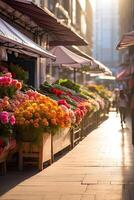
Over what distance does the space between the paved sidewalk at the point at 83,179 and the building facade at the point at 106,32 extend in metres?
117

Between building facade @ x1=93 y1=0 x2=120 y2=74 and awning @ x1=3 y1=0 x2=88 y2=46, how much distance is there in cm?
10911

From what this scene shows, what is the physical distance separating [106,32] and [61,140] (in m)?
127

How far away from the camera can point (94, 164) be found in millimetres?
10867

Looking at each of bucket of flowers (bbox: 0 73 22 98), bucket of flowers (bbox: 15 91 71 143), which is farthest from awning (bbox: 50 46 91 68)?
bucket of flowers (bbox: 0 73 22 98)

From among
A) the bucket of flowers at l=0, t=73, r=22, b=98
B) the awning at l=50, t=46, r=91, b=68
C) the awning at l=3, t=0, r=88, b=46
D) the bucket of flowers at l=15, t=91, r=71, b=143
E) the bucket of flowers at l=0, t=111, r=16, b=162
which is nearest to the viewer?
the bucket of flowers at l=0, t=111, r=16, b=162

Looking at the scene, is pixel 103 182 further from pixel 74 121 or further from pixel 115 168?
pixel 74 121

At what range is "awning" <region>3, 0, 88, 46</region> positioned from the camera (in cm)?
1224

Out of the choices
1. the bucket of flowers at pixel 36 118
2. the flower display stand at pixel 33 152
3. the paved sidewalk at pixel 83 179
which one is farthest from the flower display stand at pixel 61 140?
the flower display stand at pixel 33 152

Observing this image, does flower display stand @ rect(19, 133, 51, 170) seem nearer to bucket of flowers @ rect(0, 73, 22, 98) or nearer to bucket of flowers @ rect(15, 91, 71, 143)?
bucket of flowers @ rect(15, 91, 71, 143)

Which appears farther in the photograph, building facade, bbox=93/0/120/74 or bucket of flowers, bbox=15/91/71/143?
building facade, bbox=93/0/120/74

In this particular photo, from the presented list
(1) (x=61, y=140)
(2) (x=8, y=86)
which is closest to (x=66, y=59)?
(1) (x=61, y=140)

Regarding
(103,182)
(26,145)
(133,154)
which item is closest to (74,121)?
(133,154)

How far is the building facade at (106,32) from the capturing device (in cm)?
13212

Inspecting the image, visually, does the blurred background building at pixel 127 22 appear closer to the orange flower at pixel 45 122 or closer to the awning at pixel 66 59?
the awning at pixel 66 59
